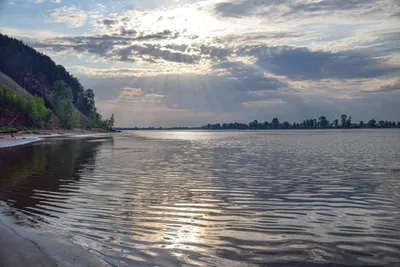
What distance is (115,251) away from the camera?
9.28 meters

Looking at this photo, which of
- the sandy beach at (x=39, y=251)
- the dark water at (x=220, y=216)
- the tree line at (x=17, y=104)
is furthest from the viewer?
the tree line at (x=17, y=104)

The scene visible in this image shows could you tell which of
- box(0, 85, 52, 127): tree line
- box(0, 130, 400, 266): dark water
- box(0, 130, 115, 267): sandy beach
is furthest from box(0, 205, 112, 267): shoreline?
box(0, 85, 52, 127): tree line

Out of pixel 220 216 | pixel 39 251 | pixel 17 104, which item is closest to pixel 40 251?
pixel 39 251

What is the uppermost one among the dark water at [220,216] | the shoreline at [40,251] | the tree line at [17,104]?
the tree line at [17,104]

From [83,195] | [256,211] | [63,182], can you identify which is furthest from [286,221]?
[63,182]

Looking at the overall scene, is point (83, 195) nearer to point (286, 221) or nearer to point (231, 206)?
point (231, 206)

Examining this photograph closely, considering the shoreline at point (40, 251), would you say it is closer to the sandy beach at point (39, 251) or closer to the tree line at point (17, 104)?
the sandy beach at point (39, 251)

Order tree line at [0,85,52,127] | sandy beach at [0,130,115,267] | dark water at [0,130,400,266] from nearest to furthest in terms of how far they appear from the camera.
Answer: sandy beach at [0,130,115,267] < dark water at [0,130,400,266] < tree line at [0,85,52,127]

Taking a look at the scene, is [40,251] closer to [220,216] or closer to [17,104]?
[220,216]

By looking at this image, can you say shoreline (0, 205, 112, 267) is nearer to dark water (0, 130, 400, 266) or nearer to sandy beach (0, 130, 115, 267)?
sandy beach (0, 130, 115, 267)

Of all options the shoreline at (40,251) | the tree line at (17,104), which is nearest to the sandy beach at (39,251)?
the shoreline at (40,251)

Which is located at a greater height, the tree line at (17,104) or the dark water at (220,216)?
the tree line at (17,104)

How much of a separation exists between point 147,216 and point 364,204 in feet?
32.1

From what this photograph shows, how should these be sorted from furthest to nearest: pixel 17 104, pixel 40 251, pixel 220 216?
pixel 17 104 < pixel 220 216 < pixel 40 251
